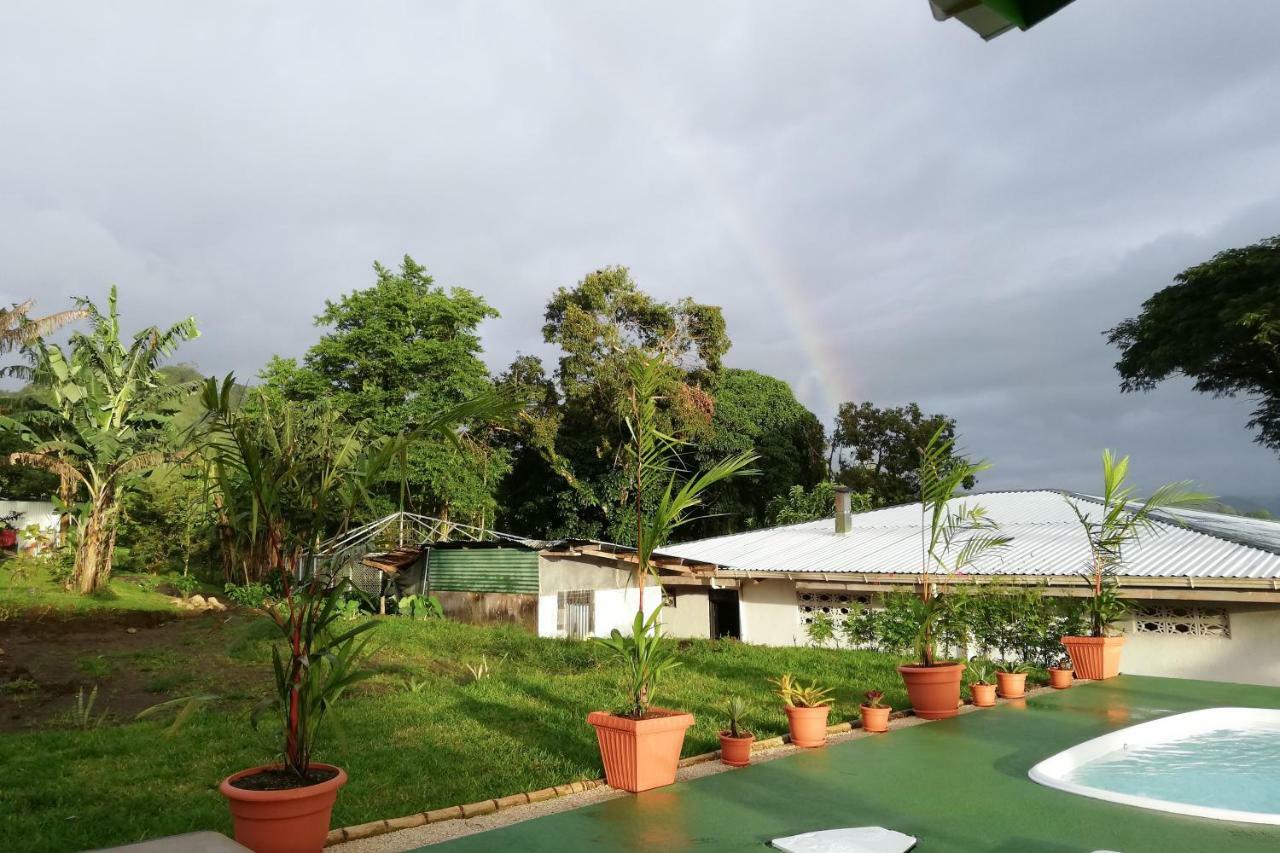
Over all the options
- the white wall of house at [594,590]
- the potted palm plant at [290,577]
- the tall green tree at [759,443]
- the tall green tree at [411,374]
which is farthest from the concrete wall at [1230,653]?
the tall green tree at [411,374]

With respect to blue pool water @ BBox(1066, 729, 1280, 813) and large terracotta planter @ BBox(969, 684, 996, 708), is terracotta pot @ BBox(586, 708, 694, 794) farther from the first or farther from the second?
large terracotta planter @ BBox(969, 684, 996, 708)

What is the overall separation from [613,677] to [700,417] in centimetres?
1580

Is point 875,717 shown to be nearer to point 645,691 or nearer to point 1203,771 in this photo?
point 1203,771

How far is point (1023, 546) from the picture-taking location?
16.6 meters

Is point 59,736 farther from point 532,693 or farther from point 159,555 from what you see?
point 159,555

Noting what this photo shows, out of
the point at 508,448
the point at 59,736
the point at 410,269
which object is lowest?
the point at 59,736

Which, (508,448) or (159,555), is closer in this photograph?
(159,555)

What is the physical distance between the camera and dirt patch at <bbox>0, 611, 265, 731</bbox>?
32.7 ft

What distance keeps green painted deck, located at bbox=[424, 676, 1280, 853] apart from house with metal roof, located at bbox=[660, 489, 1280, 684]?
541 centimetres

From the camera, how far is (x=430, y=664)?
13.5 metres

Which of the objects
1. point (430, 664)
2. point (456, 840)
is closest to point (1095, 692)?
point (456, 840)

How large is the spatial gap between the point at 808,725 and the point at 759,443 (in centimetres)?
2419

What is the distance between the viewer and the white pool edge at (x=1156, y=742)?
5.31 meters

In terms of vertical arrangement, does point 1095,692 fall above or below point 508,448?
below
